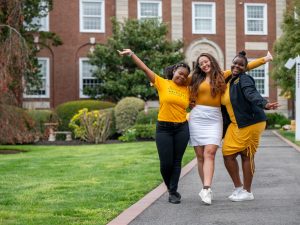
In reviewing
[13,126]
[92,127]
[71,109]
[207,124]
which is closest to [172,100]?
[207,124]

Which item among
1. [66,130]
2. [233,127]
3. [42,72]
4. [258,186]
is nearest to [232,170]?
[233,127]

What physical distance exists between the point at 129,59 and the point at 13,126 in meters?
11.6

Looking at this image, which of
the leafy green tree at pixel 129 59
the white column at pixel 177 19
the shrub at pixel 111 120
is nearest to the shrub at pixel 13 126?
the shrub at pixel 111 120

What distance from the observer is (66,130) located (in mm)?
27141

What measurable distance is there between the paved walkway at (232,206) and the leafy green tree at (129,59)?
59.7 ft

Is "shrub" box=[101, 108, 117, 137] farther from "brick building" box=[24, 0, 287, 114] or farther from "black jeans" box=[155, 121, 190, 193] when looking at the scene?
"black jeans" box=[155, 121, 190, 193]

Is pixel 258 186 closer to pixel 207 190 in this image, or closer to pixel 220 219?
pixel 207 190

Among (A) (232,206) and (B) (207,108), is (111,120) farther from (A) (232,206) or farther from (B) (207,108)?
(A) (232,206)

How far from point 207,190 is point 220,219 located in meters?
0.99

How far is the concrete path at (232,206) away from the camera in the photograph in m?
6.59

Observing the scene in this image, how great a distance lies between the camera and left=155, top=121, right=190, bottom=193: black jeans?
26.1ft

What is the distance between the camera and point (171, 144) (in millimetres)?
8008

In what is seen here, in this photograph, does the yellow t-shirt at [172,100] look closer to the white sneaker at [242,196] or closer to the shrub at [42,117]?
the white sneaker at [242,196]

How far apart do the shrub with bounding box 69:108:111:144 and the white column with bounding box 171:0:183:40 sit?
37.4ft
